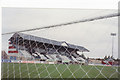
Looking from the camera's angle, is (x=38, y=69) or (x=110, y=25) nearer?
(x=110, y=25)

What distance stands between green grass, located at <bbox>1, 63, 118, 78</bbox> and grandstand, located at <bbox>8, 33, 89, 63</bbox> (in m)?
0.06

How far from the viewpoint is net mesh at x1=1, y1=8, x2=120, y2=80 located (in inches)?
38.9

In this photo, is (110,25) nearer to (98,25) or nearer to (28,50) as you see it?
(98,25)

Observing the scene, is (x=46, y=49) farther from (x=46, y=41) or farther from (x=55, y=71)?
(x=55, y=71)

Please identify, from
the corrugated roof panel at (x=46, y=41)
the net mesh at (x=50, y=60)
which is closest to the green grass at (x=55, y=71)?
the net mesh at (x=50, y=60)

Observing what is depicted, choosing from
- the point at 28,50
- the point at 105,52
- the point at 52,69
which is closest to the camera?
the point at 105,52

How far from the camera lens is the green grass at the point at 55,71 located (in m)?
0.96

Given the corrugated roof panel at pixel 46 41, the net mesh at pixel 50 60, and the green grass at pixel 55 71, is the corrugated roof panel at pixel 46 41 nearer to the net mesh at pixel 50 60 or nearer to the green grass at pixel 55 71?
the net mesh at pixel 50 60

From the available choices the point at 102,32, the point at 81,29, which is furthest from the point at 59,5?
the point at 102,32

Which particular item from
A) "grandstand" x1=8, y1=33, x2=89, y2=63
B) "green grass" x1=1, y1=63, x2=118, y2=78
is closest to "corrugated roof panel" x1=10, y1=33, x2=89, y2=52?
"grandstand" x1=8, y1=33, x2=89, y2=63

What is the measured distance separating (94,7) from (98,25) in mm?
175

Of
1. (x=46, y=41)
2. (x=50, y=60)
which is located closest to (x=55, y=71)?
(x=50, y=60)

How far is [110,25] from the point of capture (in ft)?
3.20

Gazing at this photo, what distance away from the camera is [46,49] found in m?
1.20
